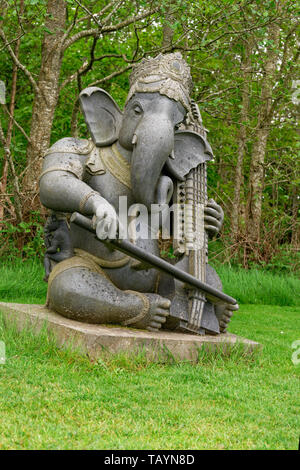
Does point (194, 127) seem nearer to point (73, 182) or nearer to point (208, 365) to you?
point (73, 182)

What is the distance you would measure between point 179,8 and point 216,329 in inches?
145

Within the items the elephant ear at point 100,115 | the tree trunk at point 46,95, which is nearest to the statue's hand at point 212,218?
the elephant ear at point 100,115

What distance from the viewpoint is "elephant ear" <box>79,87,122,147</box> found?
3.63m

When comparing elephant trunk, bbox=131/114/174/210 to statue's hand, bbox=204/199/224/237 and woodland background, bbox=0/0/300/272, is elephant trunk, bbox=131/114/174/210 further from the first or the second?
woodland background, bbox=0/0/300/272

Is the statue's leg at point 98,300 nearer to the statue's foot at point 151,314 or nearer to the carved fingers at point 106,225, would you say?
the statue's foot at point 151,314

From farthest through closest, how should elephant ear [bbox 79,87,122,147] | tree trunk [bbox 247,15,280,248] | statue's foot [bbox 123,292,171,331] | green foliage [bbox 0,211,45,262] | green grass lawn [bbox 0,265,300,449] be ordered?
tree trunk [bbox 247,15,280,248] < green foliage [bbox 0,211,45,262] < elephant ear [bbox 79,87,122,147] < statue's foot [bbox 123,292,171,331] < green grass lawn [bbox 0,265,300,449]

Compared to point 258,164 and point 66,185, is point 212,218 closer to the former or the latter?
point 66,185

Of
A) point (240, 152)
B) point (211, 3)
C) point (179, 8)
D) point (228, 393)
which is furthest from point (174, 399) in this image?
point (240, 152)

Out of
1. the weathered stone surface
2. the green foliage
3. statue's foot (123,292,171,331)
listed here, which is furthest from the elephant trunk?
the green foliage

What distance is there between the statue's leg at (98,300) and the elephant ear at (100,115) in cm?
84

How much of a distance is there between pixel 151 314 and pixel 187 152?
Result: 1.15m

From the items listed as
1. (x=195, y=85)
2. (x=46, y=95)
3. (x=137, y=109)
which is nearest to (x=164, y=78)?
(x=137, y=109)

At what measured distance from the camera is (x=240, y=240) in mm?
8070

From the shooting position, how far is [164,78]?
349 centimetres
